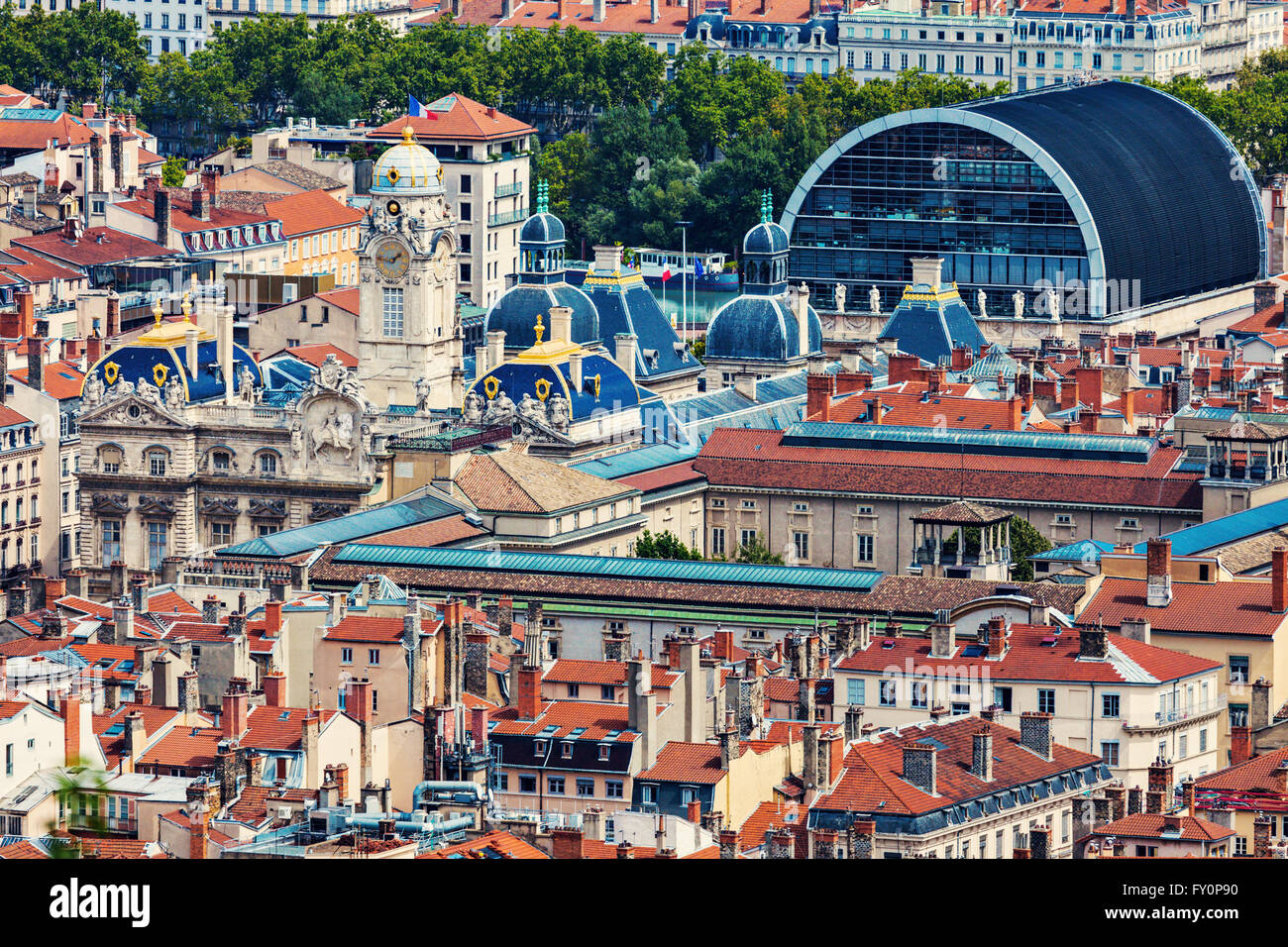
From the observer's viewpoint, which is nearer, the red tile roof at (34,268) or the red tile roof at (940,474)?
the red tile roof at (940,474)

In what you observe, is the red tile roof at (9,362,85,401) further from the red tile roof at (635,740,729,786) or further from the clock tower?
the red tile roof at (635,740,729,786)

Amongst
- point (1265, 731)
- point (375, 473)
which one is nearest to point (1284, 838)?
point (1265, 731)

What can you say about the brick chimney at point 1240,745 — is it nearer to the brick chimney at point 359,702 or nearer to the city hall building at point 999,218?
the brick chimney at point 359,702

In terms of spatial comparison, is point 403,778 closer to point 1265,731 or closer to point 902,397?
point 1265,731

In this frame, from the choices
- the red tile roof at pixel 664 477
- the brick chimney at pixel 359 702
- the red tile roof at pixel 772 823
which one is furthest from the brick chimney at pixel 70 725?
the red tile roof at pixel 664 477

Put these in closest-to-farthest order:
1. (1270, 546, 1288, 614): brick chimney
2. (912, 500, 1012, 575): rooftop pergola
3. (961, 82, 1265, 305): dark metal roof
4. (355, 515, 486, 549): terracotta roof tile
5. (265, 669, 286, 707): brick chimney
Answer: (265, 669, 286, 707): brick chimney < (1270, 546, 1288, 614): brick chimney < (912, 500, 1012, 575): rooftop pergola < (355, 515, 486, 549): terracotta roof tile < (961, 82, 1265, 305): dark metal roof

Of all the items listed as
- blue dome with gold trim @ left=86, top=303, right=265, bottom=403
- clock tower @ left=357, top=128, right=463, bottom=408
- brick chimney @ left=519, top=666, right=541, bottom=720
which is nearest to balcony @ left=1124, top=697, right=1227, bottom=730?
brick chimney @ left=519, top=666, right=541, bottom=720
